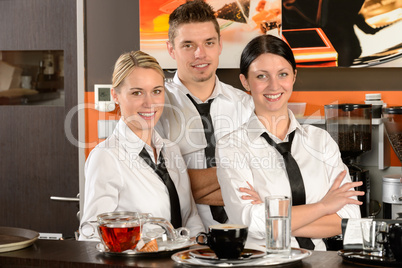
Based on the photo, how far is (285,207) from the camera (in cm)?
135

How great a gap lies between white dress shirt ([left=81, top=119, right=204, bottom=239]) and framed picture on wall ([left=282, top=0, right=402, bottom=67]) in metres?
1.51

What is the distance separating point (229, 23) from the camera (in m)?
3.38

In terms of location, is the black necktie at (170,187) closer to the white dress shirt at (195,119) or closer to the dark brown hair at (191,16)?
the white dress shirt at (195,119)

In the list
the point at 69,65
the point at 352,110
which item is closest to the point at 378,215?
the point at 352,110

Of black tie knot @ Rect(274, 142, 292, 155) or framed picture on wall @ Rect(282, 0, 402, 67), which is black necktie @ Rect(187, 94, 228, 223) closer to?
black tie knot @ Rect(274, 142, 292, 155)

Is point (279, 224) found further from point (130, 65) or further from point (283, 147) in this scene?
point (130, 65)

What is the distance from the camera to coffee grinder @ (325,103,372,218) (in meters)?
2.96

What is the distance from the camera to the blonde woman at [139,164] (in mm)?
1967

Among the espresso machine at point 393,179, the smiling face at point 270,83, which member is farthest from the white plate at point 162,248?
the espresso machine at point 393,179

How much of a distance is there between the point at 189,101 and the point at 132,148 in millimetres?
519

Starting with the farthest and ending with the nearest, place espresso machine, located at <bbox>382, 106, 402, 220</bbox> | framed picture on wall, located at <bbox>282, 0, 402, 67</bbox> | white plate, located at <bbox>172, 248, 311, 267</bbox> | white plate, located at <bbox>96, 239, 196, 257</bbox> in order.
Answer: framed picture on wall, located at <bbox>282, 0, 402, 67</bbox> < espresso machine, located at <bbox>382, 106, 402, 220</bbox> < white plate, located at <bbox>96, 239, 196, 257</bbox> < white plate, located at <bbox>172, 248, 311, 267</bbox>

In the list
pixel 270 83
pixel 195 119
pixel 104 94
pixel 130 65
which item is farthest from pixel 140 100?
pixel 104 94

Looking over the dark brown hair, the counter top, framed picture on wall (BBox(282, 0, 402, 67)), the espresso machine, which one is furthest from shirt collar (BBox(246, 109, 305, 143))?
framed picture on wall (BBox(282, 0, 402, 67))

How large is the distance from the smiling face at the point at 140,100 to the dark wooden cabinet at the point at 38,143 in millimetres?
1924
